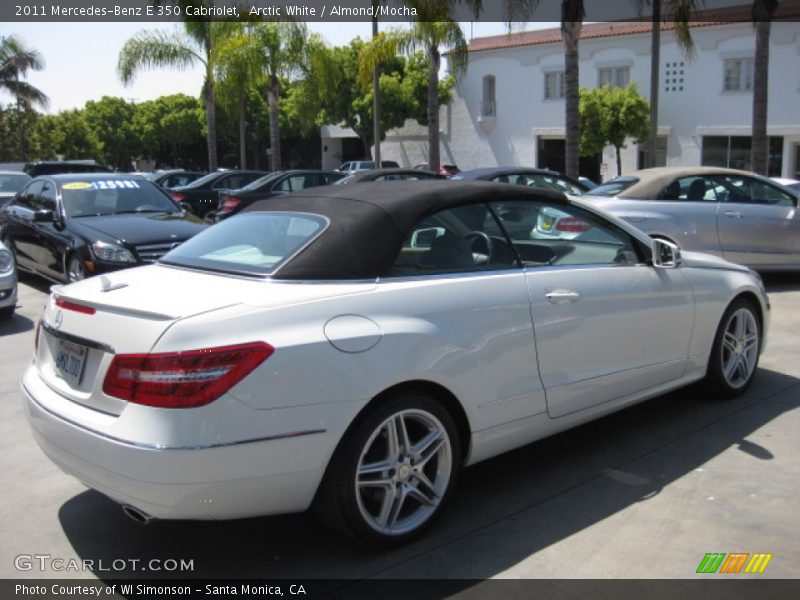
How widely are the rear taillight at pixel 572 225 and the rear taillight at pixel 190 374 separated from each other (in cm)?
224

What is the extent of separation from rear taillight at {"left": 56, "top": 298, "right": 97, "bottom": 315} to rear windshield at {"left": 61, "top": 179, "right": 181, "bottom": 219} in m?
6.46

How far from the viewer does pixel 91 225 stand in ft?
29.9

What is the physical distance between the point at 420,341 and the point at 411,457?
52 cm

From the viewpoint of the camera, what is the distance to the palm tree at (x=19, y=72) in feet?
153

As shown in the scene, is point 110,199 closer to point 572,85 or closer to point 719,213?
point 719,213

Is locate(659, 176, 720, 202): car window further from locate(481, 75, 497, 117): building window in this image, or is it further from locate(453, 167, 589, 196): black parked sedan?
locate(481, 75, 497, 117): building window

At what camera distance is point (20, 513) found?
3.84 m

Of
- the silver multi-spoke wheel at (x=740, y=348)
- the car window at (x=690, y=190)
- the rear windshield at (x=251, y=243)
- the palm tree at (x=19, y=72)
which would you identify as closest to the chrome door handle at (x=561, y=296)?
the rear windshield at (x=251, y=243)

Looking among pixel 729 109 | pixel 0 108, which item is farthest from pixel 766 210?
pixel 0 108

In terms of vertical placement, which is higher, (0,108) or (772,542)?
(0,108)

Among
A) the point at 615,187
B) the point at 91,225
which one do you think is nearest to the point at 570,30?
the point at 615,187

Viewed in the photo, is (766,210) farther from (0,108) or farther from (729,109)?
(0,108)

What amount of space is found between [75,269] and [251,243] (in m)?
5.97

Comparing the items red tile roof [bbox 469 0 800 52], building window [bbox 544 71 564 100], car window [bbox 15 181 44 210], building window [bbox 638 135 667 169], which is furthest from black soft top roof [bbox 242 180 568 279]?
building window [bbox 544 71 564 100]
